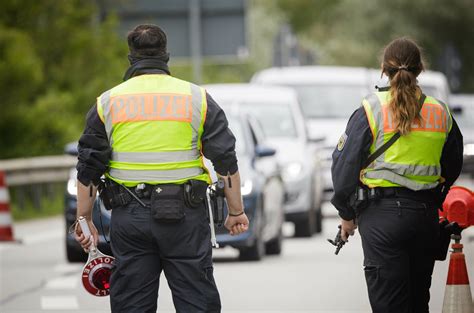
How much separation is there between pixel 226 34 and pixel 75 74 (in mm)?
4231

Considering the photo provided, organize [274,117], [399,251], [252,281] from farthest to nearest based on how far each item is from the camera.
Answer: [274,117], [252,281], [399,251]

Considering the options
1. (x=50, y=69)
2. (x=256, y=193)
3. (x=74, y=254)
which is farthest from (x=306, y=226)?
(x=50, y=69)

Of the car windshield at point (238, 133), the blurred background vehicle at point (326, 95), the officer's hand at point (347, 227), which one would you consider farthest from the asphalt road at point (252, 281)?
the blurred background vehicle at point (326, 95)

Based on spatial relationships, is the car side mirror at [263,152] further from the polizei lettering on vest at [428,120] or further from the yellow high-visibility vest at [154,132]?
the yellow high-visibility vest at [154,132]

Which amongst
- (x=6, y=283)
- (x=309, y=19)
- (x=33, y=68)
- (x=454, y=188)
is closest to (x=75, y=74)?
(x=33, y=68)

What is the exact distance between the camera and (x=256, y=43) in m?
72.9

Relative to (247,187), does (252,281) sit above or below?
below

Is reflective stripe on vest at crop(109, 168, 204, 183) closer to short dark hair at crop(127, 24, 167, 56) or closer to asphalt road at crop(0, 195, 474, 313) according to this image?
short dark hair at crop(127, 24, 167, 56)

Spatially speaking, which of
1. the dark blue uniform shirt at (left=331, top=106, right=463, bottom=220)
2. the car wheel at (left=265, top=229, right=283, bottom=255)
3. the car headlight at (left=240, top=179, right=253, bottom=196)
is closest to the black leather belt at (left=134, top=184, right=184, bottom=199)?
the dark blue uniform shirt at (left=331, top=106, right=463, bottom=220)

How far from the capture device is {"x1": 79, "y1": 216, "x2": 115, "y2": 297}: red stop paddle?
7738mm

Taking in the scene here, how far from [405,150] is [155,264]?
1.30m

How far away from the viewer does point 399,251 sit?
24.8ft

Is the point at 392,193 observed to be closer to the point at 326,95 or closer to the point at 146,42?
the point at 146,42

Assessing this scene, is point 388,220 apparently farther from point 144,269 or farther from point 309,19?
point 309,19
